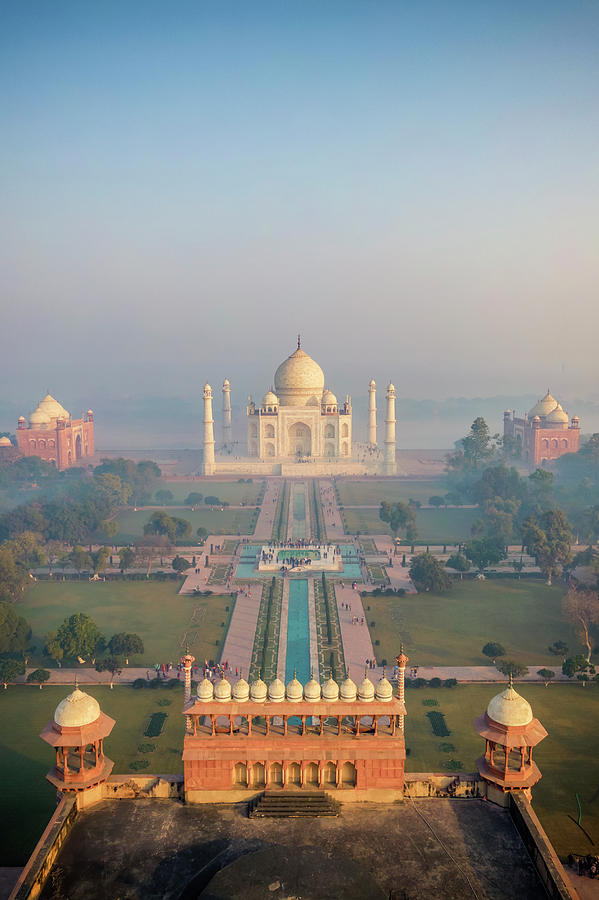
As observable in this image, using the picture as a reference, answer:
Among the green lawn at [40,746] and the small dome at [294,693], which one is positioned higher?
the small dome at [294,693]

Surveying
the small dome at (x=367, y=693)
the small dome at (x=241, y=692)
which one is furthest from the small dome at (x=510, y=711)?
the small dome at (x=241, y=692)

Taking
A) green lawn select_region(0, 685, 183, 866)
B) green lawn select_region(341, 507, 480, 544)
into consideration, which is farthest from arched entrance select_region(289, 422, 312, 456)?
green lawn select_region(0, 685, 183, 866)

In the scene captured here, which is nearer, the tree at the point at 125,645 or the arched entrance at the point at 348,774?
the arched entrance at the point at 348,774

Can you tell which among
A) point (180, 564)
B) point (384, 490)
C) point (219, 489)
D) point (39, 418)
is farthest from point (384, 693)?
point (39, 418)

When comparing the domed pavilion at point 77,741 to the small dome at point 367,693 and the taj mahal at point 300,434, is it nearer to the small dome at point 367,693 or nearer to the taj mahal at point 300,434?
the small dome at point 367,693

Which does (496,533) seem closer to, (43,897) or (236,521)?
(236,521)

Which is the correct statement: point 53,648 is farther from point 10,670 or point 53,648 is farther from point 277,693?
point 277,693
